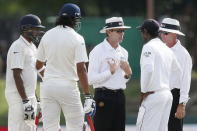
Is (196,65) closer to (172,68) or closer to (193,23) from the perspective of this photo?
(193,23)

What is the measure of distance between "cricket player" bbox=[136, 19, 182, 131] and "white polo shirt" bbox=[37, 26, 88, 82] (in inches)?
29.8

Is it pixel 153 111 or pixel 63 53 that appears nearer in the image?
pixel 63 53

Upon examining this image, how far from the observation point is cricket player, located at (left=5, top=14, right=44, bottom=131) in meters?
10.9

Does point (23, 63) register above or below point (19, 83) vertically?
above

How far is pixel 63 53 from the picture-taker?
10.2 m

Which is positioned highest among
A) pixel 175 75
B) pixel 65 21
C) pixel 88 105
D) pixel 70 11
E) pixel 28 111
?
pixel 70 11

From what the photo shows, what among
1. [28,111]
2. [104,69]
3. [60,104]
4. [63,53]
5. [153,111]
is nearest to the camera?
[63,53]

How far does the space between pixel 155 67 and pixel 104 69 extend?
0.90 metres

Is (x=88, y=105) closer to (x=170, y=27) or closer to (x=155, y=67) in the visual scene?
(x=155, y=67)

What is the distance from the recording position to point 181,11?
27.3 meters

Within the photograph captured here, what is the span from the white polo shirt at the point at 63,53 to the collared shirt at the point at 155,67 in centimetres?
73

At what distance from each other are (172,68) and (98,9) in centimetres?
1924

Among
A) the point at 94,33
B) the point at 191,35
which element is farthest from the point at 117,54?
the point at 191,35

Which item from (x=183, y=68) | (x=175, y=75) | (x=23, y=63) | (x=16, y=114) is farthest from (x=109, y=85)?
(x=16, y=114)
